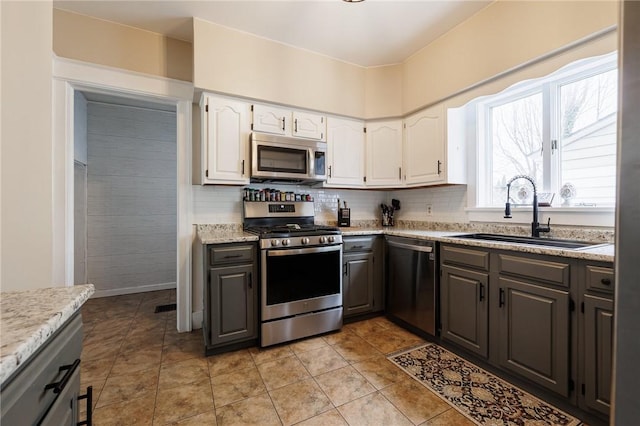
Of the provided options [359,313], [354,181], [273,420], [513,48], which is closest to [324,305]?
[359,313]

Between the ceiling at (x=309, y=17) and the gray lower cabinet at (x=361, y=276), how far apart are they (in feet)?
6.54

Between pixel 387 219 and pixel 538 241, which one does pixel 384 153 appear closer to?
pixel 387 219

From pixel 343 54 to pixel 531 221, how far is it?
2.45 meters

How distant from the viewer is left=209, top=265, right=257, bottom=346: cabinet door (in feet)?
7.29

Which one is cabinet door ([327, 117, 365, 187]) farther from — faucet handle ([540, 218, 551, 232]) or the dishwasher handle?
faucet handle ([540, 218, 551, 232])

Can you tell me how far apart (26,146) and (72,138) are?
173 cm

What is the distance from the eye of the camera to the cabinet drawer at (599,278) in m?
1.39

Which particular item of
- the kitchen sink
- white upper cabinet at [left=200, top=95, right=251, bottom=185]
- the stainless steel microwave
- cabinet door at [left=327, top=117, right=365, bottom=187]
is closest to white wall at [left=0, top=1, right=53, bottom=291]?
white upper cabinet at [left=200, top=95, right=251, bottom=185]

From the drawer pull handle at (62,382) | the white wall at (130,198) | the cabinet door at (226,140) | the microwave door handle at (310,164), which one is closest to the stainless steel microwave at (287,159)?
the microwave door handle at (310,164)

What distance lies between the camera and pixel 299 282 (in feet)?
8.27

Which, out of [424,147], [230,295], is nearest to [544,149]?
[424,147]

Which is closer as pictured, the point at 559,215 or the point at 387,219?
the point at 559,215

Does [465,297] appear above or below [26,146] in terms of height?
below

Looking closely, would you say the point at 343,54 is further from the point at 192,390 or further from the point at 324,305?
the point at 192,390
